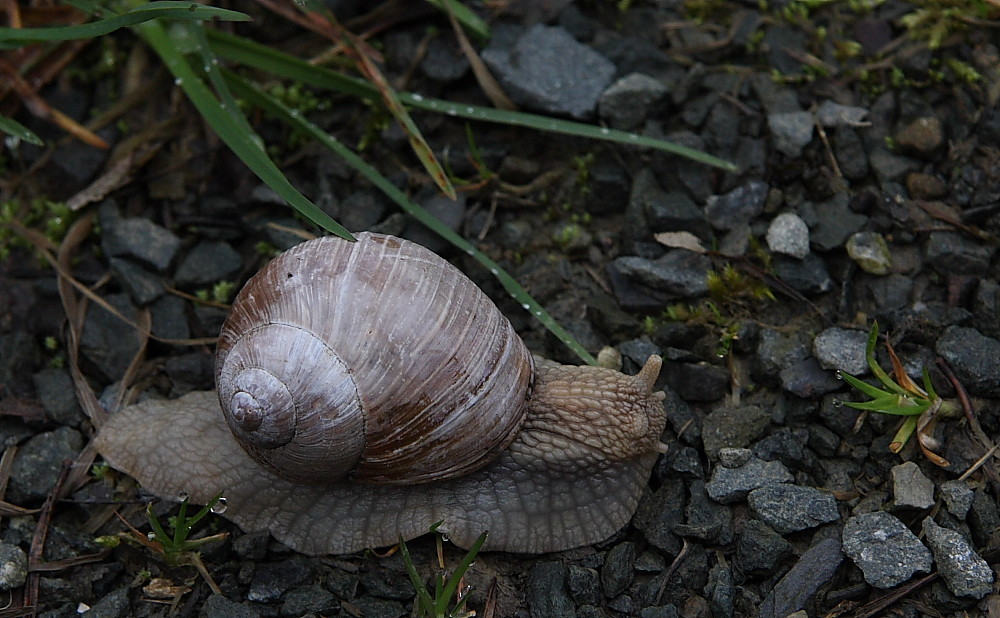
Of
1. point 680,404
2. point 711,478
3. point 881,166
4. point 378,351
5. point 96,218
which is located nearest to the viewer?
point 378,351

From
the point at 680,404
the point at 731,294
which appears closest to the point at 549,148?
the point at 731,294

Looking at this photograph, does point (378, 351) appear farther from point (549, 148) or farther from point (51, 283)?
point (51, 283)

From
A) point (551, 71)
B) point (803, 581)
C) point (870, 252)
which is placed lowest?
point (803, 581)

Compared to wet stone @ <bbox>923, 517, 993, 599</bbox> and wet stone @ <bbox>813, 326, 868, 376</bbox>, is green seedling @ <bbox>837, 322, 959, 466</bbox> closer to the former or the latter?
wet stone @ <bbox>813, 326, 868, 376</bbox>

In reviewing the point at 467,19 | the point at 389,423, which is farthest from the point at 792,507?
the point at 467,19

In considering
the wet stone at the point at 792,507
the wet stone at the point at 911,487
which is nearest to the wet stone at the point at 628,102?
the wet stone at the point at 792,507

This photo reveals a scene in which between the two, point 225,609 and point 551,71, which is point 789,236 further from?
point 225,609

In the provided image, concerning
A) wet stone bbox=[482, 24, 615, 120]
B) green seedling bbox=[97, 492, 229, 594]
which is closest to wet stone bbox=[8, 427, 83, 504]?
green seedling bbox=[97, 492, 229, 594]
